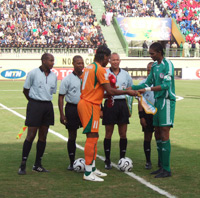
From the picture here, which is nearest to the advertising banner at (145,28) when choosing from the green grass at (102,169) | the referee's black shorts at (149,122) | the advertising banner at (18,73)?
the advertising banner at (18,73)

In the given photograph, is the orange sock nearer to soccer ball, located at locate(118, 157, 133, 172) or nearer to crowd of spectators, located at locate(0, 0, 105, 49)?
soccer ball, located at locate(118, 157, 133, 172)

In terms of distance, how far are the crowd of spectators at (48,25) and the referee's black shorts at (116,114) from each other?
116 feet

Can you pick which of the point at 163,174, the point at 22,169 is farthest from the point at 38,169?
the point at 163,174

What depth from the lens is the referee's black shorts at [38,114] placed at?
26.5 ft

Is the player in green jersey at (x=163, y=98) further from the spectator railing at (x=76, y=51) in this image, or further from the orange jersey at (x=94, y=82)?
the spectator railing at (x=76, y=51)

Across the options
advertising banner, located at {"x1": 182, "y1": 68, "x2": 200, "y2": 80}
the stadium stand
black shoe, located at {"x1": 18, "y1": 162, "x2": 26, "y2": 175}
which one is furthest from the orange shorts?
the stadium stand

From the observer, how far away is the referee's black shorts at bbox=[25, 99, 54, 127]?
8.08 meters

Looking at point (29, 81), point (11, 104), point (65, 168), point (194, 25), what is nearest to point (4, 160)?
point (65, 168)

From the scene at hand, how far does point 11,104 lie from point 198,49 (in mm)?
30933

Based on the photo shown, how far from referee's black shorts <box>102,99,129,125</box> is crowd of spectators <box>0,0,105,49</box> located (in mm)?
35236

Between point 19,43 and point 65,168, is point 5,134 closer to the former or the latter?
point 65,168

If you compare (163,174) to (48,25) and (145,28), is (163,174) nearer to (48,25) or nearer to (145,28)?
(48,25)

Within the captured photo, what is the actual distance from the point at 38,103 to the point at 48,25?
39160mm

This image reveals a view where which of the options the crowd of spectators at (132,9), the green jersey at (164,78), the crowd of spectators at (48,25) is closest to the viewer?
the green jersey at (164,78)
